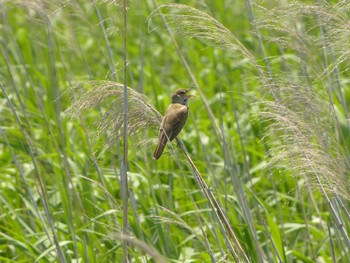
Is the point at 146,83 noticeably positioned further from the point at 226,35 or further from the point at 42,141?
the point at 226,35

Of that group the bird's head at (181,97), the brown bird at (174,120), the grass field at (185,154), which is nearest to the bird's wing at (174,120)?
the brown bird at (174,120)

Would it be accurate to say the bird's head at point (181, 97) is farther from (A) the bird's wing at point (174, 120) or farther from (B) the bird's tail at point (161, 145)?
(B) the bird's tail at point (161, 145)

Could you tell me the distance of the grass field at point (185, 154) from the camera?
2.67 m

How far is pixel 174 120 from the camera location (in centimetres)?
357

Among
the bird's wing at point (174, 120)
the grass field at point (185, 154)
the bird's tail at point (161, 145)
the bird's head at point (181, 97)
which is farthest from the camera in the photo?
the bird's head at point (181, 97)

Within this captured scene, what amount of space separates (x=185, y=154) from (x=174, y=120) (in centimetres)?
79

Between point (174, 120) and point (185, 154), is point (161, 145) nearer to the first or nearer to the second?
point (174, 120)

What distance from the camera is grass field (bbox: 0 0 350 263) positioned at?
267 centimetres

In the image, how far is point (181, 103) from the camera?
423 centimetres

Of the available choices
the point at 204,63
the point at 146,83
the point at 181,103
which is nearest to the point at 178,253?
the point at 181,103

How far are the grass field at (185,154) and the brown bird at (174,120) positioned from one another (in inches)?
2.2

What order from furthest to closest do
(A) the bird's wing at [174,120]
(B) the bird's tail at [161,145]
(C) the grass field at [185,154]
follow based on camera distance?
(A) the bird's wing at [174,120]
(B) the bird's tail at [161,145]
(C) the grass field at [185,154]

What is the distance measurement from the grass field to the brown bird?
0.19 ft

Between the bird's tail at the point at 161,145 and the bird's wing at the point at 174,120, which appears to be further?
the bird's wing at the point at 174,120
